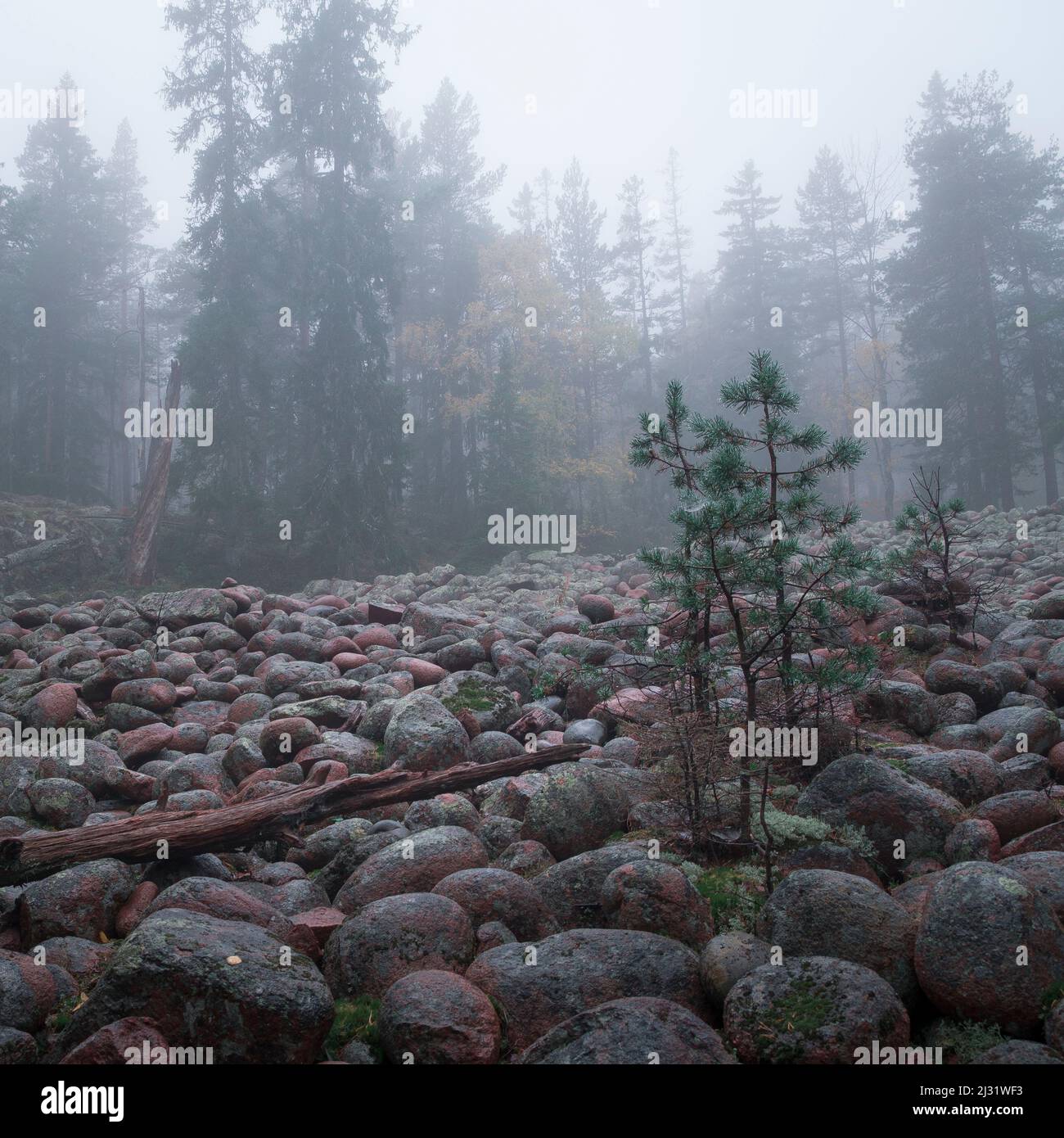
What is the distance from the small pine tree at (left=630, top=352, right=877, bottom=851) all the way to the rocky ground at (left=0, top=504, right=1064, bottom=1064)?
42cm

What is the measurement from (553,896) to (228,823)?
6.61 feet

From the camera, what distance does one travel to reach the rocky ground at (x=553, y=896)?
3078 millimetres

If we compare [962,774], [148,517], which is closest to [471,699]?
[962,774]

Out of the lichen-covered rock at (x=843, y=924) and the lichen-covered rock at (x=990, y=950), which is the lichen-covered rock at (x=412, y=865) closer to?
the lichen-covered rock at (x=843, y=924)

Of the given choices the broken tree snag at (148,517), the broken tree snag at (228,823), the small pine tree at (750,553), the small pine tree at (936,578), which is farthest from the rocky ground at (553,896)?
the broken tree snag at (148,517)

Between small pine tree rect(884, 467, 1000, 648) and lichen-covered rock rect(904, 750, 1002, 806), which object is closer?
lichen-covered rock rect(904, 750, 1002, 806)

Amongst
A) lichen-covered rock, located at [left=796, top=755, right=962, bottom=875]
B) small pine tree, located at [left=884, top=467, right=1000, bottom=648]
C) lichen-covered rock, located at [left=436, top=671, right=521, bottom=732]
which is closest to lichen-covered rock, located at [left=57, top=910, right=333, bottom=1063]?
lichen-covered rock, located at [left=796, top=755, right=962, bottom=875]

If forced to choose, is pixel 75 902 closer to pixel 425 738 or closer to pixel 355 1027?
pixel 355 1027

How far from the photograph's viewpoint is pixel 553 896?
4.21m

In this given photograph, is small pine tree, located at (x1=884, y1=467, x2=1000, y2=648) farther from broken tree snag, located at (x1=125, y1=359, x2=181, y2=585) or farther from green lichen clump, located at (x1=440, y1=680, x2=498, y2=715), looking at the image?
broken tree snag, located at (x1=125, y1=359, x2=181, y2=585)

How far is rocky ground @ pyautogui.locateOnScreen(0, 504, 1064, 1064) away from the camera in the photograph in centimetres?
308

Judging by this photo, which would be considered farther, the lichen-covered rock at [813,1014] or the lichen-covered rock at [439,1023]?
the lichen-covered rock at [439,1023]

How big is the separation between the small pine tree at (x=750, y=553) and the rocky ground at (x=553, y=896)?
1.36 ft
